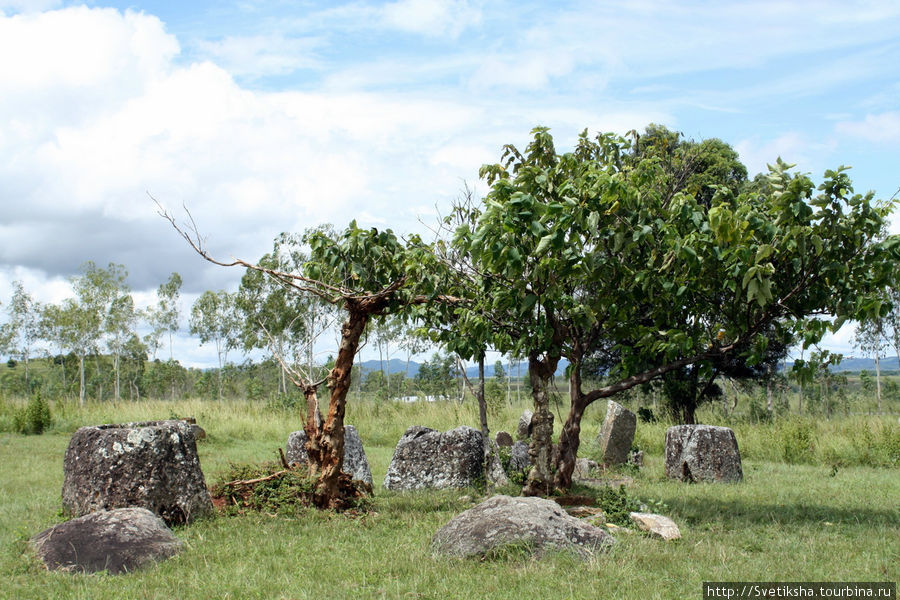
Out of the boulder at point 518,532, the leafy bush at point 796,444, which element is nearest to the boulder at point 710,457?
the leafy bush at point 796,444

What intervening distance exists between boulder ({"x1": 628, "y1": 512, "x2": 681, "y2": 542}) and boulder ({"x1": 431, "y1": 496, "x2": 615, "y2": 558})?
31.7 inches

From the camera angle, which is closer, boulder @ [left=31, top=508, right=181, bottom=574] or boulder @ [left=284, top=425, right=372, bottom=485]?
boulder @ [left=31, top=508, right=181, bottom=574]

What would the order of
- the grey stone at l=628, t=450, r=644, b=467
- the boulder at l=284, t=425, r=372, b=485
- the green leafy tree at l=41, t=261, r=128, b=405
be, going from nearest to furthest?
the boulder at l=284, t=425, r=372, b=485 < the grey stone at l=628, t=450, r=644, b=467 < the green leafy tree at l=41, t=261, r=128, b=405

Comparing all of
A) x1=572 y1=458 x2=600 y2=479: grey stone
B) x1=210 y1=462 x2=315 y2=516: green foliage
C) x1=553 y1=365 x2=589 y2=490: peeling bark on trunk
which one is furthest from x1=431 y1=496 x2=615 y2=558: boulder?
x1=572 y1=458 x2=600 y2=479: grey stone

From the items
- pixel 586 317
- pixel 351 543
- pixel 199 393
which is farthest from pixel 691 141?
pixel 199 393

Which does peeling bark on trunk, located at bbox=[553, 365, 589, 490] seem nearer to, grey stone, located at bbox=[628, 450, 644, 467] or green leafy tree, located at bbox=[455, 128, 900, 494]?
green leafy tree, located at bbox=[455, 128, 900, 494]

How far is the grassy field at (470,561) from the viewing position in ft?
17.1

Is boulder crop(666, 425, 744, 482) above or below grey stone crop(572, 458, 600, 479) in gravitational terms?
above

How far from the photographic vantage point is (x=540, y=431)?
30.2ft

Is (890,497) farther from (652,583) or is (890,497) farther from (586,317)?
(652,583)

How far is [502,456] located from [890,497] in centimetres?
585

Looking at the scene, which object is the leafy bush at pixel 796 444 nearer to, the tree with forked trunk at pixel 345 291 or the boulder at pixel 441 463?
the boulder at pixel 441 463

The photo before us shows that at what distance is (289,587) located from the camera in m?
5.28

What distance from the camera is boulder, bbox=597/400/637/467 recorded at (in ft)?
47.6
